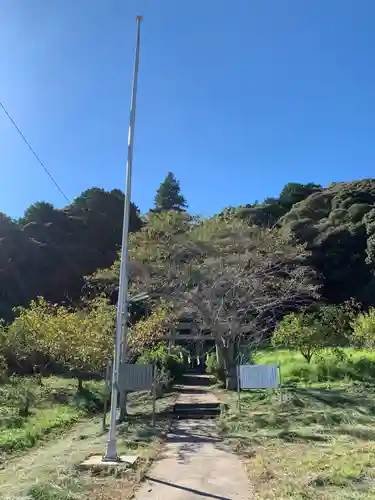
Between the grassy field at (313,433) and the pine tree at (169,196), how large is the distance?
4888cm

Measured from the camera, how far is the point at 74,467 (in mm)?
8133

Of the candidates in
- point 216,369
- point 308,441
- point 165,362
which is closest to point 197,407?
point 308,441

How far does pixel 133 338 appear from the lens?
16484 millimetres

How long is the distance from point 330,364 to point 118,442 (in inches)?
582

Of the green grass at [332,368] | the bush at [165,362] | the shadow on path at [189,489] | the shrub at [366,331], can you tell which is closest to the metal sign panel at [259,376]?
the bush at [165,362]

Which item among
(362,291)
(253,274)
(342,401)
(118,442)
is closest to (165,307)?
(253,274)

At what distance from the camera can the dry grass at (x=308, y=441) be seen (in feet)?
21.8

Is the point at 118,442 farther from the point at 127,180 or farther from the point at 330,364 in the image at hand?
the point at 330,364

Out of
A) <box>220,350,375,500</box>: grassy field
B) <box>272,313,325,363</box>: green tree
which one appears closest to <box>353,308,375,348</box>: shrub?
<box>220,350,375,500</box>: grassy field

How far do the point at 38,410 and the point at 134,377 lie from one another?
7774 mm

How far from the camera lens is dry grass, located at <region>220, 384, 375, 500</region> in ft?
21.8

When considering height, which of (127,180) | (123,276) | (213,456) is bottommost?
(213,456)

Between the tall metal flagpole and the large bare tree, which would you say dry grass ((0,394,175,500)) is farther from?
the large bare tree

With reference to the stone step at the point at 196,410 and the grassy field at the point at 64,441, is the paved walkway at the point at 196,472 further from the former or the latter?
the stone step at the point at 196,410
